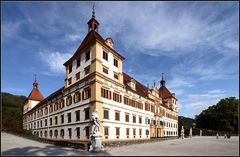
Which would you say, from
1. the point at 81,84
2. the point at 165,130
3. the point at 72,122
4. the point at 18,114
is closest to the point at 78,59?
the point at 81,84

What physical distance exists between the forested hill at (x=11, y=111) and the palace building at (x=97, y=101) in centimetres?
699

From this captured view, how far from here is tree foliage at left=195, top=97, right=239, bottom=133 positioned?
7025cm

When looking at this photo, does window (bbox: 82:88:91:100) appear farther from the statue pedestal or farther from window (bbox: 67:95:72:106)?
the statue pedestal

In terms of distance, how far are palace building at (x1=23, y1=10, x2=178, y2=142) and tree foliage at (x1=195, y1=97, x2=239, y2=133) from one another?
39.2 metres

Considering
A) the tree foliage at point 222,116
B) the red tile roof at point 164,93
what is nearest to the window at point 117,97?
the red tile roof at point 164,93

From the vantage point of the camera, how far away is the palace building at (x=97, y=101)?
2736 centimetres

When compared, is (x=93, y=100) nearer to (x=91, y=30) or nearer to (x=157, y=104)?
(x=91, y=30)

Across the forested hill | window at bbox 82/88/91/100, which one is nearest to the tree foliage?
window at bbox 82/88/91/100

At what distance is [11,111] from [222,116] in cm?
6765

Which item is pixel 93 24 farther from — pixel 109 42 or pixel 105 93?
pixel 105 93

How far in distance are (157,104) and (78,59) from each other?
21.9 meters

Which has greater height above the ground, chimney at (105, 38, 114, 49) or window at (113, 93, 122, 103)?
chimney at (105, 38, 114, 49)

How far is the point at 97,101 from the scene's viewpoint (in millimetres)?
26219

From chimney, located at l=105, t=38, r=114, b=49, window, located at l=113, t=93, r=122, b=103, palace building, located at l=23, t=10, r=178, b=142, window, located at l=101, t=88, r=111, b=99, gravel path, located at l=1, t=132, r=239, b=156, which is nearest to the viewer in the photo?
gravel path, located at l=1, t=132, r=239, b=156
